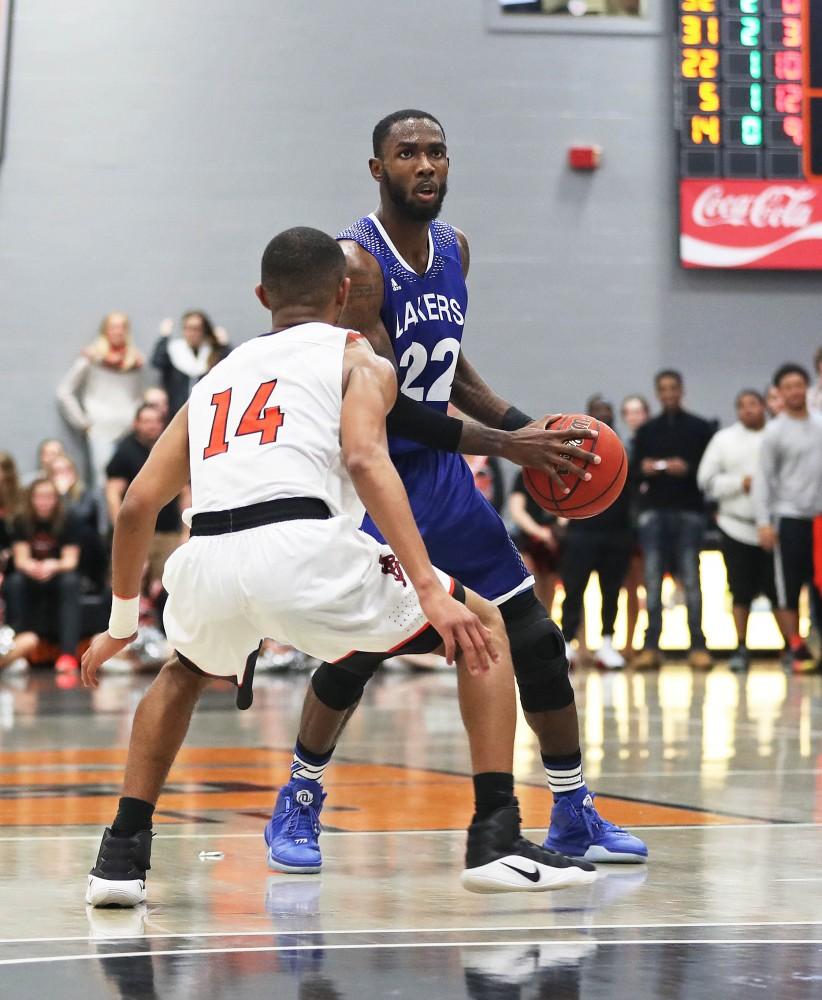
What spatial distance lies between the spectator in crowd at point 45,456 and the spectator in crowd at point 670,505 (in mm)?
4249

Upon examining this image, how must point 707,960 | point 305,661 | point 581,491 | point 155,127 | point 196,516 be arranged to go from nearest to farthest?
point 707,960
point 196,516
point 581,491
point 305,661
point 155,127

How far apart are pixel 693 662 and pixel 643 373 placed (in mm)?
3313

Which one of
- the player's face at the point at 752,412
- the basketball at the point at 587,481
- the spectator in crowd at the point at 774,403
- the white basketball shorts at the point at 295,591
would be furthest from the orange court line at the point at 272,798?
the player's face at the point at 752,412

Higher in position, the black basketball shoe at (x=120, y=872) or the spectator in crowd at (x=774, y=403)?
the spectator in crowd at (x=774, y=403)

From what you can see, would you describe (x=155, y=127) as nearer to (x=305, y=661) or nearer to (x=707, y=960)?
(x=305, y=661)

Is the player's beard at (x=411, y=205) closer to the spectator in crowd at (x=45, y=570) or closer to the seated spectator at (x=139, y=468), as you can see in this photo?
the seated spectator at (x=139, y=468)

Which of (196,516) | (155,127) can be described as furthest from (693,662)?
(196,516)

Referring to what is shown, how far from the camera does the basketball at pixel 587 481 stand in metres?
4.47

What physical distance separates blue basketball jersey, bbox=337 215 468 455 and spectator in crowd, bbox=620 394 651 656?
8.34 m

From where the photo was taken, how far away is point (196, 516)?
12.5ft

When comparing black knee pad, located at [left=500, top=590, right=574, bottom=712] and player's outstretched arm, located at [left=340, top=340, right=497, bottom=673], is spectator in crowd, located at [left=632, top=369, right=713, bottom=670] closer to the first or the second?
black knee pad, located at [left=500, top=590, right=574, bottom=712]

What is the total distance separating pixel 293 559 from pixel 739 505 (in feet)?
32.1

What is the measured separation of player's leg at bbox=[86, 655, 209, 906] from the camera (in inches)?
152

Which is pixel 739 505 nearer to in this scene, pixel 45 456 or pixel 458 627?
pixel 45 456
